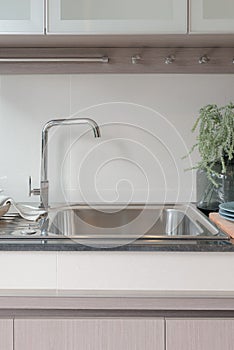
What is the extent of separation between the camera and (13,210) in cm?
195

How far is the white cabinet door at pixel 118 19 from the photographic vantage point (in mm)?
1746

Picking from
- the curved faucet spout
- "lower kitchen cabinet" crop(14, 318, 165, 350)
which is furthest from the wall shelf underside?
"lower kitchen cabinet" crop(14, 318, 165, 350)

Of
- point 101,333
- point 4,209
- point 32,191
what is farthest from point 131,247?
point 32,191

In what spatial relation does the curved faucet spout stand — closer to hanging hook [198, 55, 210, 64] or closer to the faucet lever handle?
the faucet lever handle

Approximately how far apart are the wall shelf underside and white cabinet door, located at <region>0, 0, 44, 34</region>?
255 mm

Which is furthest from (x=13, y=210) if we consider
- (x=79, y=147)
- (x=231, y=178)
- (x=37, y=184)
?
(x=231, y=178)

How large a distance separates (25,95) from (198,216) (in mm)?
846

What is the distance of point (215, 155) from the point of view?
6.04 ft

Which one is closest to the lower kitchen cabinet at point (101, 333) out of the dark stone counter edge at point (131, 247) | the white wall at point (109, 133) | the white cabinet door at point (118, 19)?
the dark stone counter edge at point (131, 247)

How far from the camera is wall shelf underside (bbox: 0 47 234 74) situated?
6.63 ft

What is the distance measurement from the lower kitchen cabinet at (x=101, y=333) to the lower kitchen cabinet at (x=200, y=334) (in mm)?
30

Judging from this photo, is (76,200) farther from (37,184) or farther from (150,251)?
(150,251)

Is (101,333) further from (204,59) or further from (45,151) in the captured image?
(204,59)

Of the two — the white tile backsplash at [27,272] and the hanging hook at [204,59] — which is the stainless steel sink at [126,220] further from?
the hanging hook at [204,59]
